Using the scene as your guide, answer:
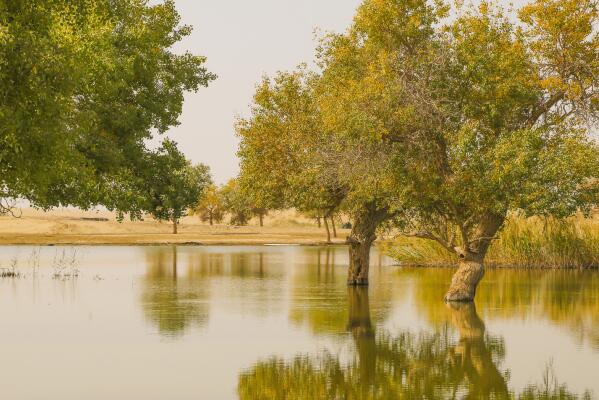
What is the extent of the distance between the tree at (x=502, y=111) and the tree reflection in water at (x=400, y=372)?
20.3ft

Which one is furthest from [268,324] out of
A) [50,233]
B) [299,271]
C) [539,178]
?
[50,233]

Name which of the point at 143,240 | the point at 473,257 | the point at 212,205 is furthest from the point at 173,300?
the point at 212,205

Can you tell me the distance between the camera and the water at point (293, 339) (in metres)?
20.7

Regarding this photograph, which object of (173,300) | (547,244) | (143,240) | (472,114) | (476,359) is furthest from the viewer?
(143,240)

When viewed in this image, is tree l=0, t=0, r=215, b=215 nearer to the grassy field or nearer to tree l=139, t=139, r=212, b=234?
tree l=139, t=139, r=212, b=234

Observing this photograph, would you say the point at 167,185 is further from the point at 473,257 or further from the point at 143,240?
the point at 143,240

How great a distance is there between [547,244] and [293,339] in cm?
3309

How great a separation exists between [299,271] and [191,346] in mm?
33762

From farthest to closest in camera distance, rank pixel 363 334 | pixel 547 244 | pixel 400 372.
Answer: pixel 547 244 < pixel 363 334 < pixel 400 372

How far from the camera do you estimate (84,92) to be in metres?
29.5

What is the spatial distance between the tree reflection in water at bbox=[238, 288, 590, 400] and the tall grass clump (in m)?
27.8

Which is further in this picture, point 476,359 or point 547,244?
point 547,244

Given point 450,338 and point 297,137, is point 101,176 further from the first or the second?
point 450,338

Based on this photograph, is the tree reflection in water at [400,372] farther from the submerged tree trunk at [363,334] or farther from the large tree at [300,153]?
the large tree at [300,153]
